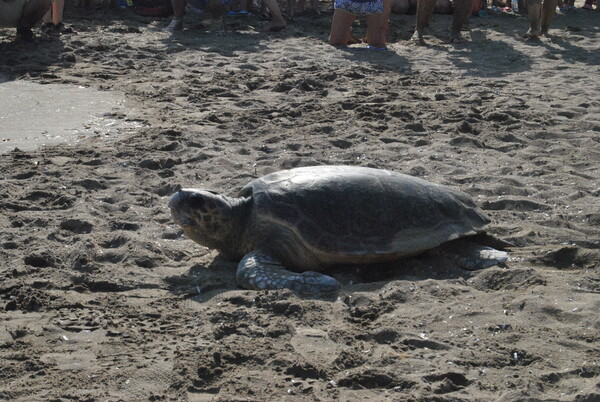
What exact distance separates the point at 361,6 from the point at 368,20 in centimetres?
20

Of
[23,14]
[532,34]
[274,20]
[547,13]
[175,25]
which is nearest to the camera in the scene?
[23,14]

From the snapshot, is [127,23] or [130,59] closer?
[130,59]

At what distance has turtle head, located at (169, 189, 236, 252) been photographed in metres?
3.81

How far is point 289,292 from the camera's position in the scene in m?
3.45

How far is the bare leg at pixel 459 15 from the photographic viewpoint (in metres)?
10.0

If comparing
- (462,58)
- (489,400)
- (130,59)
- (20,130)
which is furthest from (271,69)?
(489,400)

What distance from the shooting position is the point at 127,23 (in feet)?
36.1

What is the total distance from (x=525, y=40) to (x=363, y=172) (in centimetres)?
697

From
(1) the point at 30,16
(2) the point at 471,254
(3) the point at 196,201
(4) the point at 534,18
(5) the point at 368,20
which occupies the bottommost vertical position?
(2) the point at 471,254

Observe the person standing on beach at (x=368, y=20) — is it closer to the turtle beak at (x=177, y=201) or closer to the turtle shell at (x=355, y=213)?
the turtle shell at (x=355, y=213)

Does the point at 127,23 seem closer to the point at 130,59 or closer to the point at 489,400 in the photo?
the point at 130,59

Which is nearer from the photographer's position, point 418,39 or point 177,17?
point 418,39

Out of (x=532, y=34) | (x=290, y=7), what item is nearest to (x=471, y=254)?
(x=532, y=34)

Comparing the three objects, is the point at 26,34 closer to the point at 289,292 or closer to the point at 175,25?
the point at 175,25
